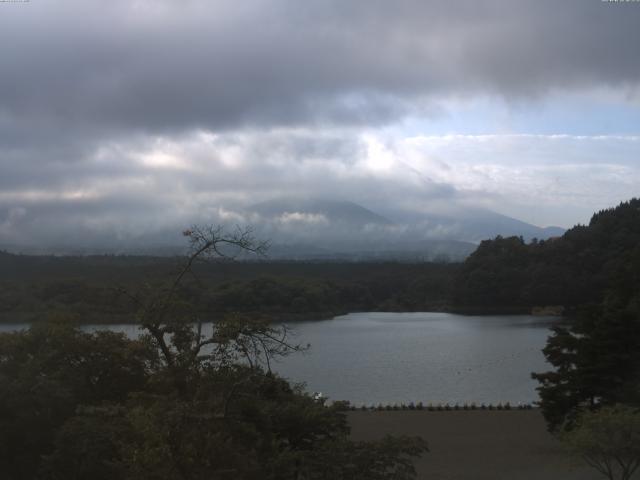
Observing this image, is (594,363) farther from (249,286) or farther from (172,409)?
(249,286)

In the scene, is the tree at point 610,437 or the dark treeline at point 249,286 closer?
the tree at point 610,437

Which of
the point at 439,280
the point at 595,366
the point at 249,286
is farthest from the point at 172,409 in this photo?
the point at 439,280

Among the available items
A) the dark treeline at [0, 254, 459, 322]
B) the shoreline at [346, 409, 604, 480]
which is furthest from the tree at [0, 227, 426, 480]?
the shoreline at [346, 409, 604, 480]

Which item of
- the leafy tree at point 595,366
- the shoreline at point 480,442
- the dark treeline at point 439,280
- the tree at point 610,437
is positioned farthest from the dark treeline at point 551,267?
the tree at point 610,437

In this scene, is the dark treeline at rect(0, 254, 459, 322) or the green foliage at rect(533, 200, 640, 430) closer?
the green foliage at rect(533, 200, 640, 430)

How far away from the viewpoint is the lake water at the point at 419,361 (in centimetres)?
2177

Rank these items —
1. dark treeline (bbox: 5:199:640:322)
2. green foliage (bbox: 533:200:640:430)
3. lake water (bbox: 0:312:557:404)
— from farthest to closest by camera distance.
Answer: dark treeline (bbox: 5:199:640:322) < lake water (bbox: 0:312:557:404) < green foliage (bbox: 533:200:640:430)

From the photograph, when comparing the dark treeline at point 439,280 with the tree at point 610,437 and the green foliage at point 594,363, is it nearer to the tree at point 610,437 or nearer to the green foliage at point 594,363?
the green foliage at point 594,363

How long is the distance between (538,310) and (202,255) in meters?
48.9

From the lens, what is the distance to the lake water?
21766 millimetres

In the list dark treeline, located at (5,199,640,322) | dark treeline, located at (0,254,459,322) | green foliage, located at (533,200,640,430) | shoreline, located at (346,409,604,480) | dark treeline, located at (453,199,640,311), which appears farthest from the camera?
dark treeline, located at (453,199,640,311)

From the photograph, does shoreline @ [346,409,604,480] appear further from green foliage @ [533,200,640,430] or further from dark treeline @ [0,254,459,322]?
dark treeline @ [0,254,459,322]

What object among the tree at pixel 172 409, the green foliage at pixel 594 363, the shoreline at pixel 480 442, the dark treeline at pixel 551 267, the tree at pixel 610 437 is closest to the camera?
the tree at pixel 172 409

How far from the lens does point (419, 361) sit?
28359 millimetres
